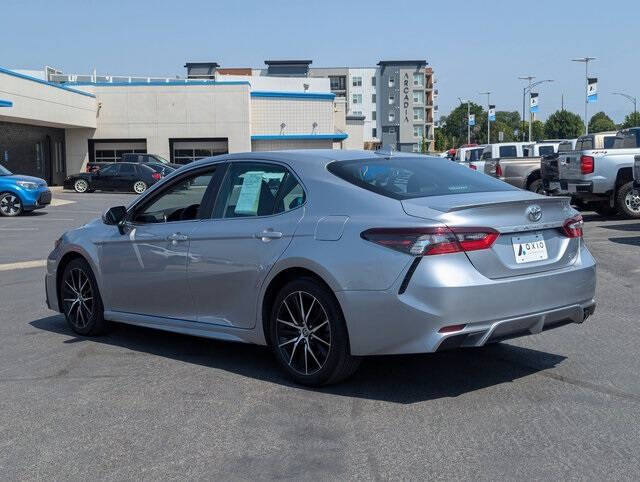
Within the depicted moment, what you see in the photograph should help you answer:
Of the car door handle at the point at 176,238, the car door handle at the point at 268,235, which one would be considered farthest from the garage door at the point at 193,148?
the car door handle at the point at 268,235

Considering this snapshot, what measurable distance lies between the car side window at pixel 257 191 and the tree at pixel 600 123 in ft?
465

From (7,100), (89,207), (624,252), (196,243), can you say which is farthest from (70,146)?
(196,243)

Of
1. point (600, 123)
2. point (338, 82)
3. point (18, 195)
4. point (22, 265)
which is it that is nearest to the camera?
point (22, 265)

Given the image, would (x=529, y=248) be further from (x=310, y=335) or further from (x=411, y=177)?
(x=310, y=335)

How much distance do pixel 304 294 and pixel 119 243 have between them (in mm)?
2271

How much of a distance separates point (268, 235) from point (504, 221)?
5.42 feet

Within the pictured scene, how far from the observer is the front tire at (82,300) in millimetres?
7355

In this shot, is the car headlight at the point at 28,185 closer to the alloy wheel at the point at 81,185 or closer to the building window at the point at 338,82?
the alloy wheel at the point at 81,185

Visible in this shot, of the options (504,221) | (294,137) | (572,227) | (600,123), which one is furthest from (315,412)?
(600,123)

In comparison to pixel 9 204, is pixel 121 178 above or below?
above

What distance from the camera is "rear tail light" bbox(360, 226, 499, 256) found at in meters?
4.95

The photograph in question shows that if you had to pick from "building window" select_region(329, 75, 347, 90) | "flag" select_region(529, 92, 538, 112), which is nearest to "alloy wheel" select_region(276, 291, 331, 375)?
"flag" select_region(529, 92, 538, 112)

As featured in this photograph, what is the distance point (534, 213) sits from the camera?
538 centimetres

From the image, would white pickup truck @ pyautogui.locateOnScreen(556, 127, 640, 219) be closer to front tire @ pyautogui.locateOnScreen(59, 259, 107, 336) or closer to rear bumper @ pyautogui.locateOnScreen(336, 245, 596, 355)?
front tire @ pyautogui.locateOnScreen(59, 259, 107, 336)
